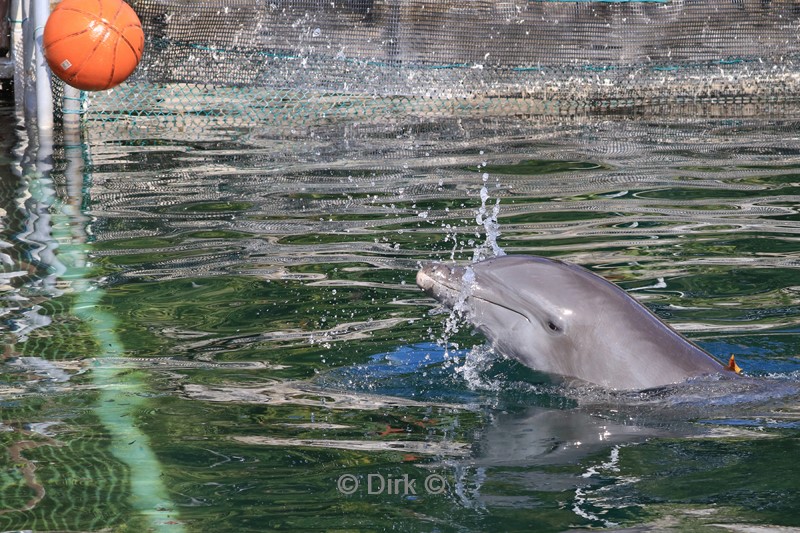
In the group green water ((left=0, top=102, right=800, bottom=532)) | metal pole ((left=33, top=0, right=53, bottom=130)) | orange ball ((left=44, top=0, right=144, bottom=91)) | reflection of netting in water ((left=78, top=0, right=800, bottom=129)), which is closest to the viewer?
green water ((left=0, top=102, right=800, bottom=532))

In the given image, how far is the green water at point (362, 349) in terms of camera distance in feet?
11.1

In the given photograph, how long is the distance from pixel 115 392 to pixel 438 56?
797 centimetres

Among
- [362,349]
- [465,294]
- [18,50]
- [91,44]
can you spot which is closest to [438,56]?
[91,44]

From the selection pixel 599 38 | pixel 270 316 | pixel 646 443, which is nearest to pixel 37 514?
pixel 646 443

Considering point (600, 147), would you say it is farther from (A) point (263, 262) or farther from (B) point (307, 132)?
(A) point (263, 262)

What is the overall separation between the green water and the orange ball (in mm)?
700

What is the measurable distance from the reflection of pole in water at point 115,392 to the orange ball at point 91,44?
2.03 meters

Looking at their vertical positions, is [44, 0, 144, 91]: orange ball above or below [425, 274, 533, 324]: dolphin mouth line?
above

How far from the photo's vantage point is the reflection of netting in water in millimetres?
11688

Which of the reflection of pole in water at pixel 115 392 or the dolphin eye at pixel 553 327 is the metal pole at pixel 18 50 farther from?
the dolphin eye at pixel 553 327

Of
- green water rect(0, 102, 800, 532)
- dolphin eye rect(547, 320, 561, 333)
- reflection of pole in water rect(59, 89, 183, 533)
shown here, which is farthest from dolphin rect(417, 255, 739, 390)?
reflection of pole in water rect(59, 89, 183, 533)

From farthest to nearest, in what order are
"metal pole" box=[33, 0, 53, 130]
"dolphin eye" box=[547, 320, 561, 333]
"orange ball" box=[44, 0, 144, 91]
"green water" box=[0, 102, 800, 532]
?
"metal pole" box=[33, 0, 53, 130], "orange ball" box=[44, 0, 144, 91], "dolphin eye" box=[547, 320, 561, 333], "green water" box=[0, 102, 800, 532]

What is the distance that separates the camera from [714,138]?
1034 centimetres

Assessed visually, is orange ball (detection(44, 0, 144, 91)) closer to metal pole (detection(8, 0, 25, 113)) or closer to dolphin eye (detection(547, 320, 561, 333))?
metal pole (detection(8, 0, 25, 113))
